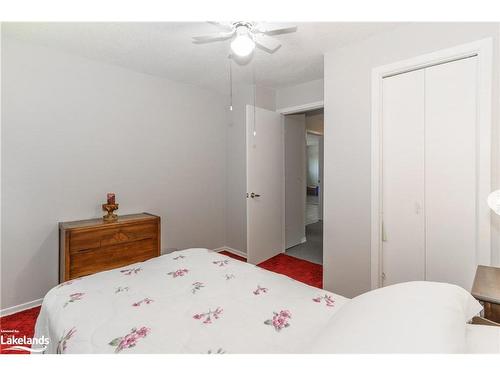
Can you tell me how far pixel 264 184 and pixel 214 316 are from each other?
7.79 feet

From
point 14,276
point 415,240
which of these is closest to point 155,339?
point 415,240

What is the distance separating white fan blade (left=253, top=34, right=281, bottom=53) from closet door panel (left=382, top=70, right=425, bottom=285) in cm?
98

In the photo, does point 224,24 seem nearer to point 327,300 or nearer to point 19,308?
point 327,300

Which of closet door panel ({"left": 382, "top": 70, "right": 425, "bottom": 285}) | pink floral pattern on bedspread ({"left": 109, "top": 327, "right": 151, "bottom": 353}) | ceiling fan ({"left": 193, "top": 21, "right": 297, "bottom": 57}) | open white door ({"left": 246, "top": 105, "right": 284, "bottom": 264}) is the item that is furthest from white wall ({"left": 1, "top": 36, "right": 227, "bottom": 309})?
closet door panel ({"left": 382, "top": 70, "right": 425, "bottom": 285})

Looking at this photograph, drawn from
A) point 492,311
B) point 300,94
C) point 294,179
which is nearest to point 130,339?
point 492,311

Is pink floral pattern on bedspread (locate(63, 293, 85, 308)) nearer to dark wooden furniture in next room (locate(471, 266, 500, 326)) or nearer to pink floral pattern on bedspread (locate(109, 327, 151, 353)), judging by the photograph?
pink floral pattern on bedspread (locate(109, 327, 151, 353))

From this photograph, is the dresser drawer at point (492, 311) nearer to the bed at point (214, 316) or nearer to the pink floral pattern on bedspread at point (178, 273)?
the bed at point (214, 316)

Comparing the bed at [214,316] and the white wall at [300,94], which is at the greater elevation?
the white wall at [300,94]

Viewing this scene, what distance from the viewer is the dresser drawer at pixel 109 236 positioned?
2268 mm

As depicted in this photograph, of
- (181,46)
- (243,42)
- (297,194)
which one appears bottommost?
(297,194)

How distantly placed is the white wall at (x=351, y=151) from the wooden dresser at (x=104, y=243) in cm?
187

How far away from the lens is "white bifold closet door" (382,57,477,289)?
1.77m

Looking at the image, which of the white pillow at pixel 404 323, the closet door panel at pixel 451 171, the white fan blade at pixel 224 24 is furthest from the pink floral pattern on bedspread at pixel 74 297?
the closet door panel at pixel 451 171

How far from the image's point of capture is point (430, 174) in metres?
1.93
